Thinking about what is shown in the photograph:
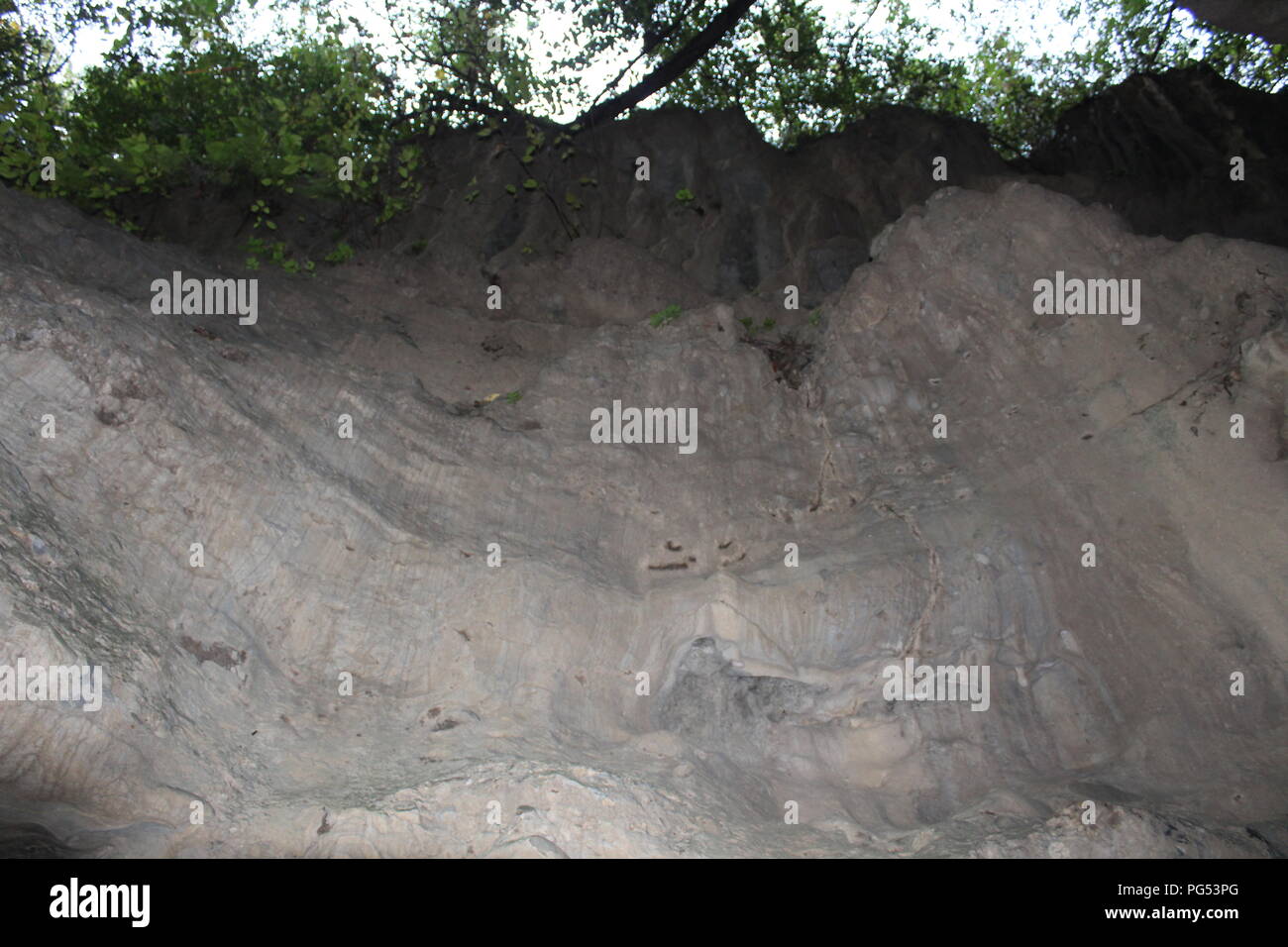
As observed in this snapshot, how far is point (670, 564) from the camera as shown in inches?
213

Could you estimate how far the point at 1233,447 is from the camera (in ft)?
16.9

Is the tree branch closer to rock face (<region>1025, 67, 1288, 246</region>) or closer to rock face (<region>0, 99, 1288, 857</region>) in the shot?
rock face (<region>1025, 67, 1288, 246</region>)

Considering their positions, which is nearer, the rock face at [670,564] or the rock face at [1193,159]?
the rock face at [670,564]

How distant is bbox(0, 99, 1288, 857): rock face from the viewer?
3754 mm

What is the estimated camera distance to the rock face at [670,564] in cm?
375

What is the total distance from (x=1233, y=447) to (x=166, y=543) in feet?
20.1

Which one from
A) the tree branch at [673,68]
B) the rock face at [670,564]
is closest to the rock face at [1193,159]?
the tree branch at [673,68]

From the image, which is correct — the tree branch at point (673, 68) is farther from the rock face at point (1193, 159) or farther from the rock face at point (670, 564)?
the rock face at point (670, 564)

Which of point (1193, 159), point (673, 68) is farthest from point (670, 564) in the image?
point (1193, 159)

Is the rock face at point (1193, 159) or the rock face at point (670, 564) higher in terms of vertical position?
the rock face at point (1193, 159)

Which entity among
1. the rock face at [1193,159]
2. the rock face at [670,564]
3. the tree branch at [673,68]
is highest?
the tree branch at [673,68]

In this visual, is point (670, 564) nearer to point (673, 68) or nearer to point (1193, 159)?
point (673, 68)

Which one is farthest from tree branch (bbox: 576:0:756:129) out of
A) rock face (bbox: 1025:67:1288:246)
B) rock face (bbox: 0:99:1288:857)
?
rock face (bbox: 0:99:1288:857)
